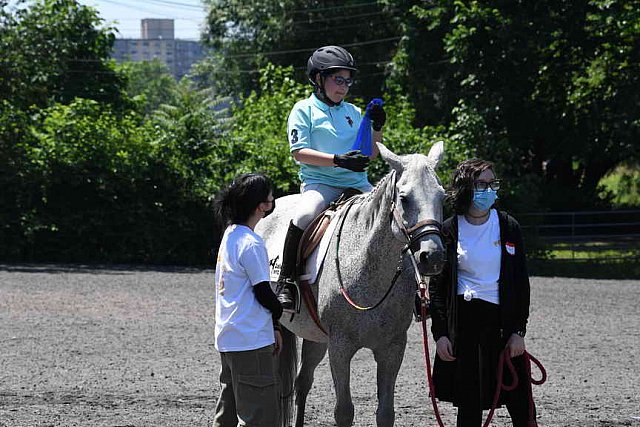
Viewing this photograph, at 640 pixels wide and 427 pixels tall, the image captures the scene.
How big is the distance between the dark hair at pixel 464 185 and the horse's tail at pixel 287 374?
6.62ft

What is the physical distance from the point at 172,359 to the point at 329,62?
4874mm

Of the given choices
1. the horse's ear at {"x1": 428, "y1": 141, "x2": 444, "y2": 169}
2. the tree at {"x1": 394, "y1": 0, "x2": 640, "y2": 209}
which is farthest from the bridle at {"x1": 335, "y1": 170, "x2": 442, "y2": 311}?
the tree at {"x1": 394, "y1": 0, "x2": 640, "y2": 209}

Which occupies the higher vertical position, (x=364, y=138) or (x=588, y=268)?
(x=364, y=138)

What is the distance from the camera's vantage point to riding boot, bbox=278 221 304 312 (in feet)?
22.2

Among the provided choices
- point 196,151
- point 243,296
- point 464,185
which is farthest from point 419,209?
point 196,151

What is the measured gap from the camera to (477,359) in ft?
18.3

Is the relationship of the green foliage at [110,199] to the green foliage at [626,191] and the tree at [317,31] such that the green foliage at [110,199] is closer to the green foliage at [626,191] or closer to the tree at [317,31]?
the green foliage at [626,191]

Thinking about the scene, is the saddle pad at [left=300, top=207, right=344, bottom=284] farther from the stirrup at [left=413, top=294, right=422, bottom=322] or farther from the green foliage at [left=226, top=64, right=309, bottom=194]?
the green foliage at [left=226, top=64, right=309, bottom=194]

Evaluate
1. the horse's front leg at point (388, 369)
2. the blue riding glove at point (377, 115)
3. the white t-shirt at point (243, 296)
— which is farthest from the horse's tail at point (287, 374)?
the blue riding glove at point (377, 115)

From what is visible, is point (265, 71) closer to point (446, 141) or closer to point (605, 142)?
point (446, 141)

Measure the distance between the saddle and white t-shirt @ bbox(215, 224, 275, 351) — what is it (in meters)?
1.29

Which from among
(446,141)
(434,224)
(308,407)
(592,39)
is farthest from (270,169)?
(434,224)

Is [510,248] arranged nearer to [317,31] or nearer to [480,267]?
[480,267]

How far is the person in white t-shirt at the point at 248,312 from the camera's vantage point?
5371 millimetres
